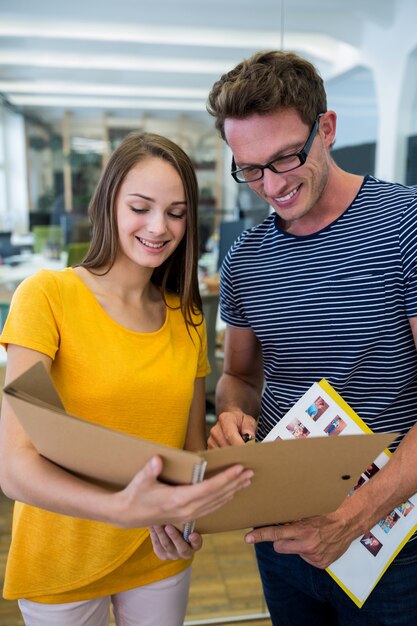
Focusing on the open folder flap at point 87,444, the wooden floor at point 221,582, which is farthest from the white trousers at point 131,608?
the wooden floor at point 221,582

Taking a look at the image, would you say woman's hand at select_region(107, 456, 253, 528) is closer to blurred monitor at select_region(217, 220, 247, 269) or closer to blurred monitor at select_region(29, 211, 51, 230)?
blurred monitor at select_region(29, 211, 51, 230)

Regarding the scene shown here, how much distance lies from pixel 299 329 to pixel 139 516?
598mm

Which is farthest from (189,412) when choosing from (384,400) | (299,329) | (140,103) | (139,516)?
(140,103)

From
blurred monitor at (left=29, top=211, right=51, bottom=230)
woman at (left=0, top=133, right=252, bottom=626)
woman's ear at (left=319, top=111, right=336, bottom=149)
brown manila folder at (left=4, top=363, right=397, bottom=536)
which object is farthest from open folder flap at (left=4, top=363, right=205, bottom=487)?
blurred monitor at (left=29, top=211, right=51, bottom=230)

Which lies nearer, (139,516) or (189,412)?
(139,516)

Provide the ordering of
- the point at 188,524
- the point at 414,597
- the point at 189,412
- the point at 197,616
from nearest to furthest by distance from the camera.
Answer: the point at 188,524, the point at 414,597, the point at 189,412, the point at 197,616

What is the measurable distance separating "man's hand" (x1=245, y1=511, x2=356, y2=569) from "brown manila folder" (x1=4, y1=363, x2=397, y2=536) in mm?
106

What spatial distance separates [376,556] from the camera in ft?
3.68

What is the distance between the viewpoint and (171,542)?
1.07m

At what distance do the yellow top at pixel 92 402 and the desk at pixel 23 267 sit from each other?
1576mm

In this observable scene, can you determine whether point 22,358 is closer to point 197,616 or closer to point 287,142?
point 287,142

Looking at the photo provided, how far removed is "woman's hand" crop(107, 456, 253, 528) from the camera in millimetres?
Answer: 739

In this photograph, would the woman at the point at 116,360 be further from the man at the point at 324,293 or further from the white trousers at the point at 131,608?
the man at the point at 324,293

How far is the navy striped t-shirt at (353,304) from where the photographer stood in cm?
114
